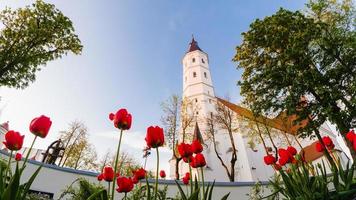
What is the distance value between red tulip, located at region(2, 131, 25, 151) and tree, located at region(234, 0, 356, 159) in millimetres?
14266

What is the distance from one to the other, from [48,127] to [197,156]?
157 centimetres

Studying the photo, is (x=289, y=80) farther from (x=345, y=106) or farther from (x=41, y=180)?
(x=41, y=180)

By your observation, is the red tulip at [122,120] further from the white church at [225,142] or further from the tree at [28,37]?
the white church at [225,142]

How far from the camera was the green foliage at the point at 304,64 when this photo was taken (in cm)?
1369

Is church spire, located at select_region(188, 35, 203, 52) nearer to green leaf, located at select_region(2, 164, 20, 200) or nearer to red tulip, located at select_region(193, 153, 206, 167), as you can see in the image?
red tulip, located at select_region(193, 153, 206, 167)

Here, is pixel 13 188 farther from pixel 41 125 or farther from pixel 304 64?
pixel 304 64

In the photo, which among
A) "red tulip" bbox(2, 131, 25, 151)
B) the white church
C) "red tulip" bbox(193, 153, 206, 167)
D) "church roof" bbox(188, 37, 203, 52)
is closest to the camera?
"red tulip" bbox(2, 131, 25, 151)

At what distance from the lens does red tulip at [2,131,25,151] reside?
6.94ft

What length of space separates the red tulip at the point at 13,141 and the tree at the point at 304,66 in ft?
46.8

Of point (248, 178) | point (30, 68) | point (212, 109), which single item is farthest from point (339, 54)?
point (212, 109)

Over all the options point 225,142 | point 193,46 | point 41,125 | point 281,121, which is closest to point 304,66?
point 281,121

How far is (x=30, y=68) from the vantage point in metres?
16.7

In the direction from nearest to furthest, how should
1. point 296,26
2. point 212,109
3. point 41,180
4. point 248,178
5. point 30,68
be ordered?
point 41,180, point 296,26, point 30,68, point 248,178, point 212,109

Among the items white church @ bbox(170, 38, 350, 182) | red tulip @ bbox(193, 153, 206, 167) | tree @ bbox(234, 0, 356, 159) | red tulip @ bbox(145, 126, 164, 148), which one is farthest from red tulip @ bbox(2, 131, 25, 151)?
white church @ bbox(170, 38, 350, 182)
